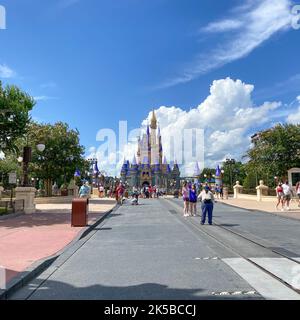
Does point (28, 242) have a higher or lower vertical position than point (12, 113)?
lower

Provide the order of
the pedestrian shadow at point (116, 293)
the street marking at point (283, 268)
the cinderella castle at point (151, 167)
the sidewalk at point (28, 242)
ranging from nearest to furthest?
1. the pedestrian shadow at point (116, 293)
2. the street marking at point (283, 268)
3. the sidewalk at point (28, 242)
4. the cinderella castle at point (151, 167)

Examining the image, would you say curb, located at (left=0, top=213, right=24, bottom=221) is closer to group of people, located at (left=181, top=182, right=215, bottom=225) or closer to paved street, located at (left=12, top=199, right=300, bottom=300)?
paved street, located at (left=12, top=199, right=300, bottom=300)

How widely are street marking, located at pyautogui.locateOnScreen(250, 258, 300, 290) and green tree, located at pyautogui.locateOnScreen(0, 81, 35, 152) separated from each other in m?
17.2

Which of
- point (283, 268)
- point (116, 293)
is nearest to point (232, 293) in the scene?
point (116, 293)

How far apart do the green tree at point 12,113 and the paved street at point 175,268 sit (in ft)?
37.4

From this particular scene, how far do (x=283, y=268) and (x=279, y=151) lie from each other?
39637 mm

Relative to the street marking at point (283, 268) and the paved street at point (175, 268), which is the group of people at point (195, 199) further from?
the street marking at point (283, 268)

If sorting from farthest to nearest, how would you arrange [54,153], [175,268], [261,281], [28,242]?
[54,153]
[28,242]
[175,268]
[261,281]

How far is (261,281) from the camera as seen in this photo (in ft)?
23.5

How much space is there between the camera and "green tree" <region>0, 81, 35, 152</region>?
22.9 meters

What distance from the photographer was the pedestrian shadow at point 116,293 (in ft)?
20.4

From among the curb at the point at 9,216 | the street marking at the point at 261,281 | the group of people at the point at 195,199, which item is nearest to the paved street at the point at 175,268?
the street marking at the point at 261,281

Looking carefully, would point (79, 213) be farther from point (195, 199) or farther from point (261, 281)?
point (261, 281)
